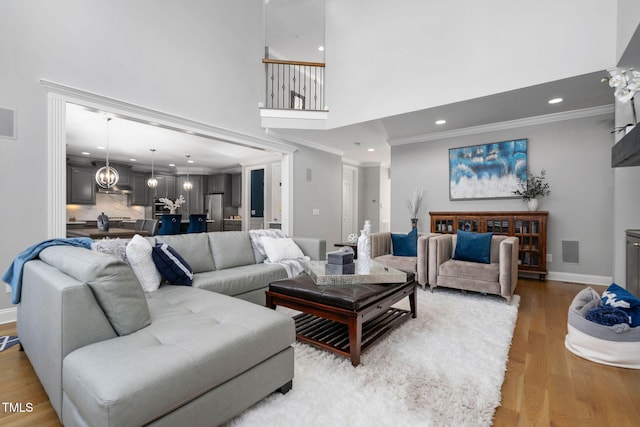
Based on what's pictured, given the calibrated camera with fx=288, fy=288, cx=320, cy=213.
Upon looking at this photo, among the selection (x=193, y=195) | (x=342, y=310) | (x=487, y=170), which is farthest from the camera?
(x=193, y=195)

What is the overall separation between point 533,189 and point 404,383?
14.0 feet

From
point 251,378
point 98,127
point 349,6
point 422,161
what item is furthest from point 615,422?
point 98,127

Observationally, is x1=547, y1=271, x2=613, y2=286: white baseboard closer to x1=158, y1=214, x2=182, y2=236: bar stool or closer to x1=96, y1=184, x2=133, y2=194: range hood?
x1=158, y1=214, x2=182, y2=236: bar stool

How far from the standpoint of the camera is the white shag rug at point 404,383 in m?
1.42

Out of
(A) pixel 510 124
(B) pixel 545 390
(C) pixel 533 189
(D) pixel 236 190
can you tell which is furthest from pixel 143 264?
(D) pixel 236 190

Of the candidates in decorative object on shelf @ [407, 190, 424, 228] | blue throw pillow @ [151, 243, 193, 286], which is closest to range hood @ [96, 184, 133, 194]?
blue throw pillow @ [151, 243, 193, 286]

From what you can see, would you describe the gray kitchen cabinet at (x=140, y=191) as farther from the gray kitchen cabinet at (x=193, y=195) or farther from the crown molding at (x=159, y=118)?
the crown molding at (x=159, y=118)

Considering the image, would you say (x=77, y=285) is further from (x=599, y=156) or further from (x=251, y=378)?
(x=599, y=156)

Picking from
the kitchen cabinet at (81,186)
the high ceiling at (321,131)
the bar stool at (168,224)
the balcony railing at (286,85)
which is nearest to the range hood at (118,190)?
the kitchen cabinet at (81,186)

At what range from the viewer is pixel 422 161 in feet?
18.9

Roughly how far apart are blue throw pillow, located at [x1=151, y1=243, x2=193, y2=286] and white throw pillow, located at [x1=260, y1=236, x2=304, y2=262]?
1.20m

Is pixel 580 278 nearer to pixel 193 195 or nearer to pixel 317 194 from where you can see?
pixel 317 194

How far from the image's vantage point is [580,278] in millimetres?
4309

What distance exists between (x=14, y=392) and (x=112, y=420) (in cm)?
133
